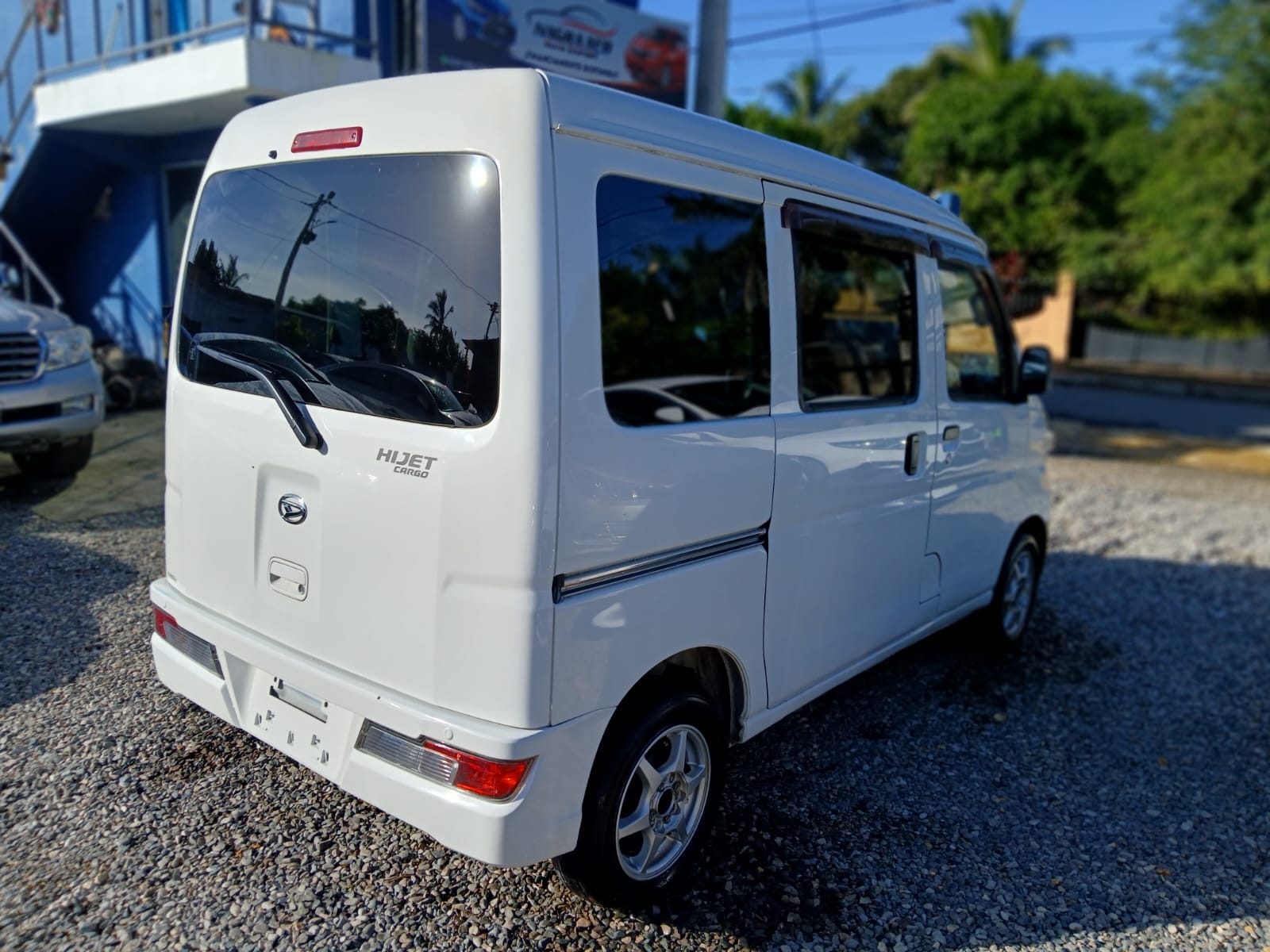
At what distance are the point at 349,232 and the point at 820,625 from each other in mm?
2085

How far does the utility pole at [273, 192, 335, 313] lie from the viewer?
283 cm

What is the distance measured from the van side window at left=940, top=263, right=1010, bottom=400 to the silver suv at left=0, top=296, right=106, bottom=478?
5.23 metres

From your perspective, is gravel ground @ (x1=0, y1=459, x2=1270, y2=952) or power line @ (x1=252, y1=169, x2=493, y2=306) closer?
power line @ (x1=252, y1=169, x2=493, y2=306)

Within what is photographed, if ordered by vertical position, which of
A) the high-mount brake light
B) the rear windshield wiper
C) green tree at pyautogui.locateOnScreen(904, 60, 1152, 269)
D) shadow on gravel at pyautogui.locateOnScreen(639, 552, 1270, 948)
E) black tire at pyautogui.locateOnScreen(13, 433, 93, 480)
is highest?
green tree at pyautogui.locateOnScreen(904, 60, 1152, 269)

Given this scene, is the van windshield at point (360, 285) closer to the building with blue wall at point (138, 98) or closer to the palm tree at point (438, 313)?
the palm tree at point (438, 313)

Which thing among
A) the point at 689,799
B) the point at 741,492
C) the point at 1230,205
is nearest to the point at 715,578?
the point at 741,492

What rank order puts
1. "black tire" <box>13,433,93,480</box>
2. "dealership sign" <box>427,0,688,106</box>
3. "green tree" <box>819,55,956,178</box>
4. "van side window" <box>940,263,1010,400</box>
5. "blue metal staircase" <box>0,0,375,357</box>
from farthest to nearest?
"green tree" <box>819,55,956,178</box> < "blue metal staircase" <box>0,0,375,357</box> < "dealership sign" <box>427,0,688,106</box> < "black tire" <box>13,433,93,480</box> < "van side window" <box>940,263,1010,400</box>

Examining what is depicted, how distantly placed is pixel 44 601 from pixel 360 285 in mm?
2898

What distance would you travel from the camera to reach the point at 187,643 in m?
3.21

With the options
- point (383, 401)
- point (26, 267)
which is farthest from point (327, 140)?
point (26, 267)

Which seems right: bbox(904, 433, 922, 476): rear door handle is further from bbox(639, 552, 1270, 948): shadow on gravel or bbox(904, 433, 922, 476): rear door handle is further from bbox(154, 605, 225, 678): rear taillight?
bbox(154, 605, 225, 678): rear taillight

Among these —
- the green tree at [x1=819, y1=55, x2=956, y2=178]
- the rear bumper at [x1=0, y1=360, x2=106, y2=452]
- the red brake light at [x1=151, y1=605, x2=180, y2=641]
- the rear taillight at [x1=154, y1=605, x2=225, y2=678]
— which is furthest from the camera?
the green tree at [x1=819, y1=55, x2=956, y2=178]

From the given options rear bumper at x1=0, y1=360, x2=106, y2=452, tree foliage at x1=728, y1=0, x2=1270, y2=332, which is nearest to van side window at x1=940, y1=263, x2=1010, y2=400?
rear bumper at x1=0, y1=360, x2=106, y2=452

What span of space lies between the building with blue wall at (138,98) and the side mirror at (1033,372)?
20.7 feet
